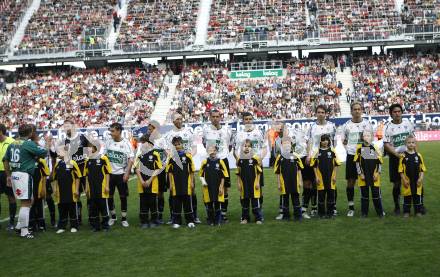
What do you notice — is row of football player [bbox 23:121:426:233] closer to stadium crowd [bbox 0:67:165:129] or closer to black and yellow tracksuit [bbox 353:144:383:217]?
black and yellow tracksuit [bbox 353:144:383:217]

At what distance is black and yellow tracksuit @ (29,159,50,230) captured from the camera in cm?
1085

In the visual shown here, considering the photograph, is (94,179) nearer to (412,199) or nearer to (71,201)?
(71,201)

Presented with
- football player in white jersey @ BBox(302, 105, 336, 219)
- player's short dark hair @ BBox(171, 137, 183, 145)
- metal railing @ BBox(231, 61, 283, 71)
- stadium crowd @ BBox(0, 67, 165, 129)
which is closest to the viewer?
player's short dark hair @ BBox(171, 137, 183, 145)

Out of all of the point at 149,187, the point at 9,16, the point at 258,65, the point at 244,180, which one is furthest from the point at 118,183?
the point at 9,16

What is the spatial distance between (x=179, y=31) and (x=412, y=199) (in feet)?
116

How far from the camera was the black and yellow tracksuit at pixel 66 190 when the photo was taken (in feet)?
34.6

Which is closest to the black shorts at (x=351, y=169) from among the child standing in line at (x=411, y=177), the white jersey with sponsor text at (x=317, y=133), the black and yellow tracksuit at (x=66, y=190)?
the white jersey with sponsor text at (x=317, y=133)

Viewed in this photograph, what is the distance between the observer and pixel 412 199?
35.5 ft

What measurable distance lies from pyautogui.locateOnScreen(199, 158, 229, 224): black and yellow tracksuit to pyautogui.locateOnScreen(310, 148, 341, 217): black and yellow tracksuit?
175 centimetres

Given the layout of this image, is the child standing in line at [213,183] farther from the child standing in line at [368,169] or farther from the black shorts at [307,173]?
the child standing in line at [368,169]

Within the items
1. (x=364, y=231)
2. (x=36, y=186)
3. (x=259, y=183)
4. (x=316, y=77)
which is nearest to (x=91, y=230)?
(x=36, y=186)

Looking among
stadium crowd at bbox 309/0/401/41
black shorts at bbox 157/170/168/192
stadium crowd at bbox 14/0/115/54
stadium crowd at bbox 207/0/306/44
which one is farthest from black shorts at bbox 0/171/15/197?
stadium crowd at bbox 14/0/115/54

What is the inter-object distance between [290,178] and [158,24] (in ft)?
121

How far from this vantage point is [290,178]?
10586 millimetres
